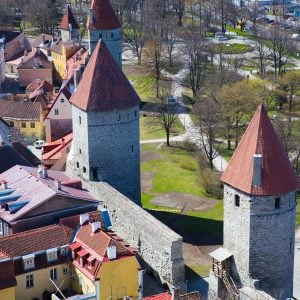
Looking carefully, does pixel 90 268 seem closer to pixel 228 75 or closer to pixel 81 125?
pixel 81 125

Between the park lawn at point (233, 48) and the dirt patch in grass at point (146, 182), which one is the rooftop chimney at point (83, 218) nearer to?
the dirt patch in grass at point (146, 182)

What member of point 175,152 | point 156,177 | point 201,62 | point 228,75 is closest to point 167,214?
point 156,177

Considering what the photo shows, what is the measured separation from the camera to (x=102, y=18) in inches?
2837

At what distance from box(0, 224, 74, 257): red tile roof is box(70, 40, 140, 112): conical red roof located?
11.8 m

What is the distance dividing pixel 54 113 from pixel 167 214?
16714mm

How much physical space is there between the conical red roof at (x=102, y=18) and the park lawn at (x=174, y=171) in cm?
1148

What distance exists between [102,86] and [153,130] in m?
26.7

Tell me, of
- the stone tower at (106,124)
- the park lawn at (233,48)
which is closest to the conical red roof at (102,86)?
the stone tower at (106,124)

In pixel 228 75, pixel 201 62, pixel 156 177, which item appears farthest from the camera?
pixel 201 62

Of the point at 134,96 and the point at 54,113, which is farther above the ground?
the point at 134,96

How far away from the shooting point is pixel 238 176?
133 ft

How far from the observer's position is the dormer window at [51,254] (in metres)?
39.7

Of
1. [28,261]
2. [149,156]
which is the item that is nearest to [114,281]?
[28,261]

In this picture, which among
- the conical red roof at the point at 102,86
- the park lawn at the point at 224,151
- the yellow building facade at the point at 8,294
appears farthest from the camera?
the park lawn at the point at 224,151
